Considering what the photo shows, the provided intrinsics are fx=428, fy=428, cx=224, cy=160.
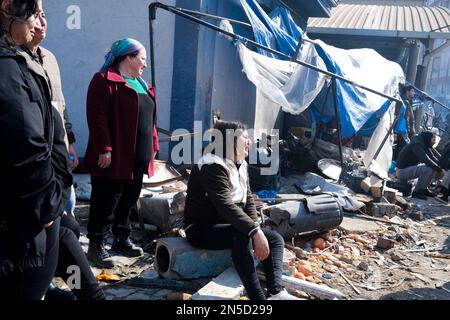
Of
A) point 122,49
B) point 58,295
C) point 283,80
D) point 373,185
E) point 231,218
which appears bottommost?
point 373,185

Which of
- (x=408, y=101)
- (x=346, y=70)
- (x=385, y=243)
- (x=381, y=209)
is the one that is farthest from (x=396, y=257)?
(x=408, y=101)

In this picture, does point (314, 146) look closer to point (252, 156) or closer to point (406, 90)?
point (252, 156)

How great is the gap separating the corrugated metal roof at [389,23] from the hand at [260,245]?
12.5 meters

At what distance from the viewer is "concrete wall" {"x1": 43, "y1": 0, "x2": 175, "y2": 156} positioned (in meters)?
6.66

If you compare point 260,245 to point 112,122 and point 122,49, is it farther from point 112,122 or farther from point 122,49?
point 122,49

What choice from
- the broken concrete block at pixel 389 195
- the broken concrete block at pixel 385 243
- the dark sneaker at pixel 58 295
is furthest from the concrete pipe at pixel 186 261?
the broken concrete block at pixel 389 195

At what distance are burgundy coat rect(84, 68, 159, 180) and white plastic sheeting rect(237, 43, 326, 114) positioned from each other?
297 centimetres

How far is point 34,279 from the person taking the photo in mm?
1858

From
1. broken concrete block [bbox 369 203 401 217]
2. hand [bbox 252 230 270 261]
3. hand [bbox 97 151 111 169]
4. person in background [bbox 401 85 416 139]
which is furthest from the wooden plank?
person in background [bbox 401 85 416 139]

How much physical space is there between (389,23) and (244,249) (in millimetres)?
13956

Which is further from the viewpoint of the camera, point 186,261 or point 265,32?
point 265,32

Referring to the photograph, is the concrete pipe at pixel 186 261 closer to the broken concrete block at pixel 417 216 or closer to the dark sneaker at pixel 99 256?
the dark sneaker at pixel 99 256

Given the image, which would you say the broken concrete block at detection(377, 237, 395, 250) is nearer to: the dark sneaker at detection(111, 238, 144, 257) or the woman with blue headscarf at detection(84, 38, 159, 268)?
the dark sneaker at detection(111, 238, 144, 257)
